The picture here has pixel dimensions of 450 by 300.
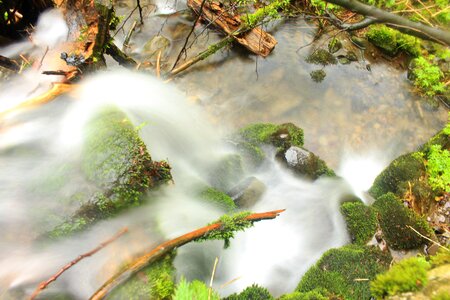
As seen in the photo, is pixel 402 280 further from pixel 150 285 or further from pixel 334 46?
pixel 334 46

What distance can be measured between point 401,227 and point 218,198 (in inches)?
89.3

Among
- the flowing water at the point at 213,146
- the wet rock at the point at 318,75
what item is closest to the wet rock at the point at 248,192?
the flowing water at the point at 213,146

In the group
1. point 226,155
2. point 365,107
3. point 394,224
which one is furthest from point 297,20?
point 394,224

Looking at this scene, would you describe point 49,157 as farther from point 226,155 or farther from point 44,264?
point 226,155

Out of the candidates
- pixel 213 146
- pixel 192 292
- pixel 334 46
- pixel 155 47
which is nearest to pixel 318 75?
pixel 334 46

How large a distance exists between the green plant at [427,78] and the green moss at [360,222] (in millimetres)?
3698

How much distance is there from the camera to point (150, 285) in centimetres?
274

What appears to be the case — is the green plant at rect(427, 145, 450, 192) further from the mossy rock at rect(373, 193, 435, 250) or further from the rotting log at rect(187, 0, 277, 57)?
the rotting log at rect(187, 0, 277, 57)

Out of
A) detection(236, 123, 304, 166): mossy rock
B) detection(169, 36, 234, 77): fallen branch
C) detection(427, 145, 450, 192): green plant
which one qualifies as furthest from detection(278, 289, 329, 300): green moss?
detection(169, 36, 234, 77): fallen branch

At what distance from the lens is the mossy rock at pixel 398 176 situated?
4863 mm

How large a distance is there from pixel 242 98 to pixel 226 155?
5.58 feet

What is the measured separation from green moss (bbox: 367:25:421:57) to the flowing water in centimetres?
40

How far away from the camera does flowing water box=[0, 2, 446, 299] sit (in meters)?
3.10

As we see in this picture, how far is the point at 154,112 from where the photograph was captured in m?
5.04
